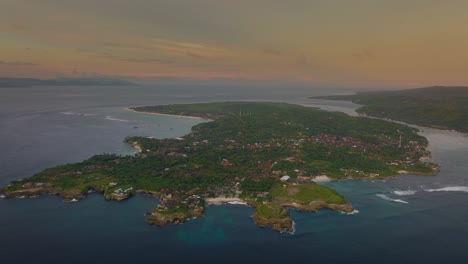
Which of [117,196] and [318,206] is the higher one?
[318,206]

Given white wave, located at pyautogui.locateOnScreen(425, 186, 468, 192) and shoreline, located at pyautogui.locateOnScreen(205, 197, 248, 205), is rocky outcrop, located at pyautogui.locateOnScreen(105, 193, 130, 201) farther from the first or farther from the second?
white wave, located at pyautogui.locateOnScreen(425, 186, 468, 192)

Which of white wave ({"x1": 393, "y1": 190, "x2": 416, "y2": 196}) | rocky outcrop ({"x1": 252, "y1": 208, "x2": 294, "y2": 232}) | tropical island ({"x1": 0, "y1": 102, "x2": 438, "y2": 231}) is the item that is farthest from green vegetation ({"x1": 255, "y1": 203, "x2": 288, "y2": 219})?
white wave ({"x1": 393, "y1": 190, "x2": 416, "y2": 196})

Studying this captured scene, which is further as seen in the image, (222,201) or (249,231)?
(222,201)

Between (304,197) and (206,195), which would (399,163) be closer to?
(304,197)

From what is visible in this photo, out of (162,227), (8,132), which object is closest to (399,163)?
(162,227)

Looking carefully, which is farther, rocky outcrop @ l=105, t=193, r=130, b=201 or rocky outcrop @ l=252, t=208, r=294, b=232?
rocky outcrop @ l=105, t=193, r=130, b=201

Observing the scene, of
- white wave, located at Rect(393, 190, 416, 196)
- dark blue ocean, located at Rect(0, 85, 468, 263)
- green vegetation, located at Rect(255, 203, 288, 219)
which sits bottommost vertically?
dark blue ocean, located at Rect(0, 85, 468, 263)

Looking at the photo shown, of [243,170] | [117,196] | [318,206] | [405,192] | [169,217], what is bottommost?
[169,217]

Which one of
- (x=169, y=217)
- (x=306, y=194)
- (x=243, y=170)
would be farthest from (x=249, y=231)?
(x=243, y=170)

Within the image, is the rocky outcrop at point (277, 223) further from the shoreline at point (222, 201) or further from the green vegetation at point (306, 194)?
the shoreline at point (222, 201)

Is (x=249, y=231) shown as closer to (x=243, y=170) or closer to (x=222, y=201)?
(x=222, y=201)
